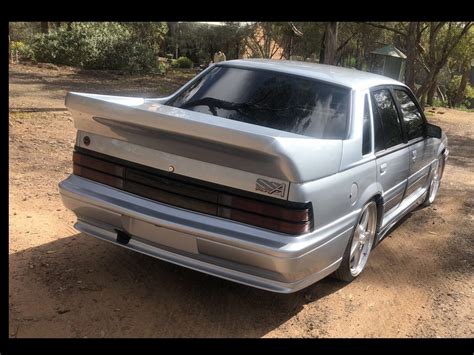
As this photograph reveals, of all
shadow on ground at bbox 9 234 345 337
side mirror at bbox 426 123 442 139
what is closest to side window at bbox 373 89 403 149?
side mirror at bbox 426 123 442 139

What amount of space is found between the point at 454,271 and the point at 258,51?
2566 cm

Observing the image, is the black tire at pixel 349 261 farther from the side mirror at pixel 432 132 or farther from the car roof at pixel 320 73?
the side mirror at pixel 432 132

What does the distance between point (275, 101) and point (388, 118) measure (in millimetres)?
1173

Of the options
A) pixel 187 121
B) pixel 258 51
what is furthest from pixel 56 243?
pixel 258 51

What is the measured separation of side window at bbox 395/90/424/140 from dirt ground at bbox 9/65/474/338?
1.13 metres

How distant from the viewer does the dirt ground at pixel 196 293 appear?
3.14 meters

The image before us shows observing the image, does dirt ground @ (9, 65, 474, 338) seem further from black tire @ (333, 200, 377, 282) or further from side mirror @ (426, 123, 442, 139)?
side mirror @ (426, 123, 442, 139)

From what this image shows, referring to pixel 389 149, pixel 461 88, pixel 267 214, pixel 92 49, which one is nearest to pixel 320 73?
pixel 389 149

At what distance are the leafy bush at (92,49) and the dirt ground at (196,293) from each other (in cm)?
1479

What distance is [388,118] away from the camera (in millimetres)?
4379

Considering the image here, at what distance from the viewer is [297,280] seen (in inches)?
120

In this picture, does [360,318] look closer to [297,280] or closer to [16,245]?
[297,280]

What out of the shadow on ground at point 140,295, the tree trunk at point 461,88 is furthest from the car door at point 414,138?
the tree trunk at point 461,88

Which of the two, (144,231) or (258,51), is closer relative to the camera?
(144,231)
